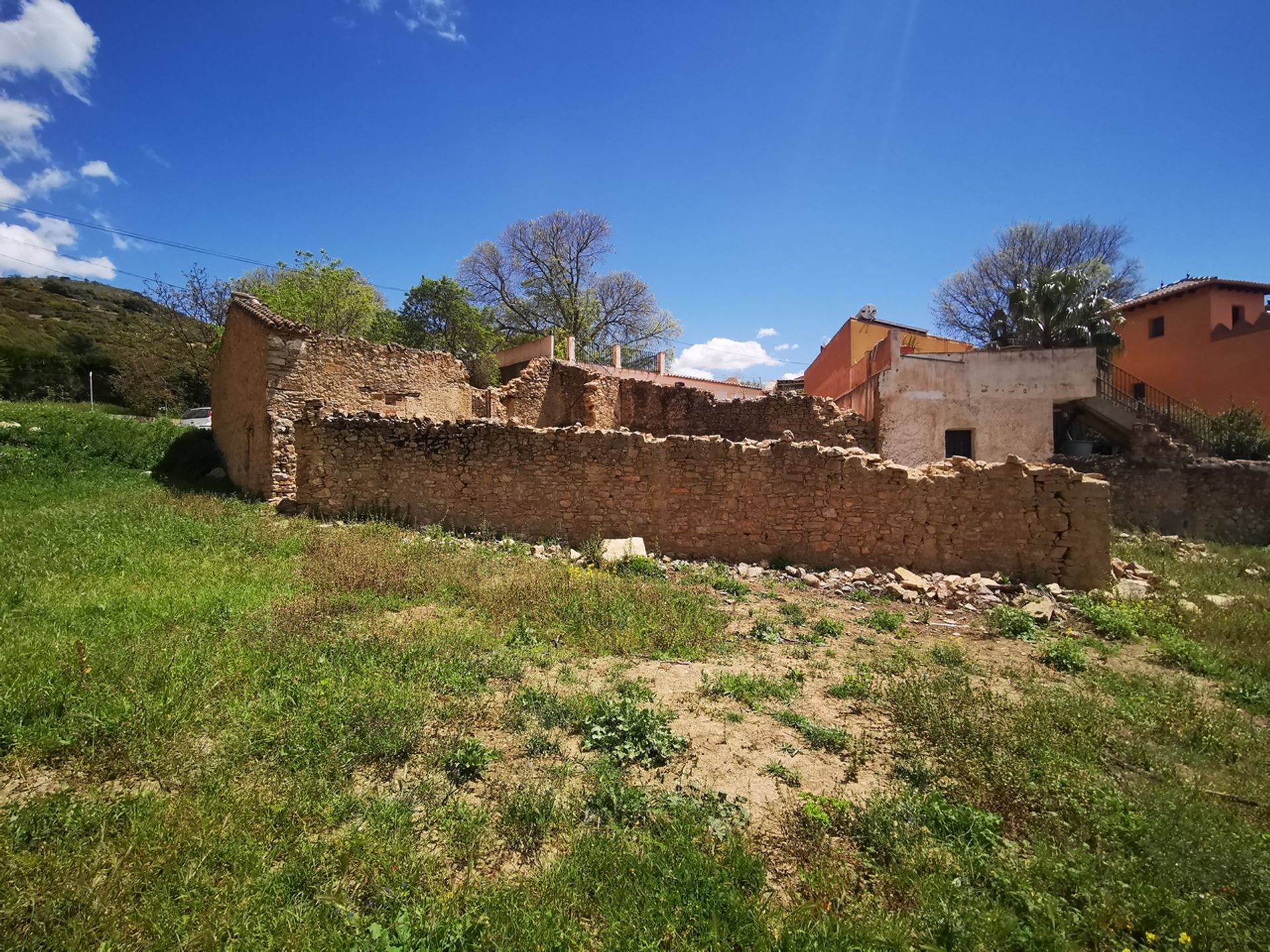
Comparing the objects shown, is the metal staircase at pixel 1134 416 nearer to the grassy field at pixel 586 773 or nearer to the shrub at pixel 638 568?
the grassy field at pixel 586 773

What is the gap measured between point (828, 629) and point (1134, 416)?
1958cm

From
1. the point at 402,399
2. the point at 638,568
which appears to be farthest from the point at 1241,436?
the point at 402,399

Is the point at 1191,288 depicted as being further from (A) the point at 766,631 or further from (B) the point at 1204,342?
(A) the point at 766,631

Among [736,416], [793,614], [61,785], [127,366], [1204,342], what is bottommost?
[793,614]

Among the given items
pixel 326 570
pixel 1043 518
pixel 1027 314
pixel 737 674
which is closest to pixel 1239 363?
pixel 1027 314

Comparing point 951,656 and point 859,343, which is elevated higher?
point 859,343

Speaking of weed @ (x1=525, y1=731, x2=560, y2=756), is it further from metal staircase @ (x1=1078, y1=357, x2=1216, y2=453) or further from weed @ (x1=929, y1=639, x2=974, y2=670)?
metal staircase @ (x1=1078, y1=357, x2=1216, y2=453)

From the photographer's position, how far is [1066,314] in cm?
2169

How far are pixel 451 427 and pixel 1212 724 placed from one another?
35.9 feet

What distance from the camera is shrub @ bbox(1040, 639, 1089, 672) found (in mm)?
6066

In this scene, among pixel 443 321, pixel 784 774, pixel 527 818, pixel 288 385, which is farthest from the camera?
pixel 443 321

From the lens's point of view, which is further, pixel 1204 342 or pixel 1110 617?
pixel 1204 342

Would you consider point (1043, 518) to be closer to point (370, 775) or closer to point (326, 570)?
point (370, 775)

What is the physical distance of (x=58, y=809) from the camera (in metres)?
2.95
